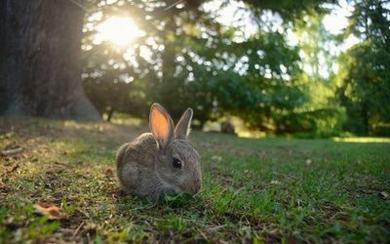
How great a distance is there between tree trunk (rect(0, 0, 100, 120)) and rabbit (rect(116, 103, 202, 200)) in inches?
236

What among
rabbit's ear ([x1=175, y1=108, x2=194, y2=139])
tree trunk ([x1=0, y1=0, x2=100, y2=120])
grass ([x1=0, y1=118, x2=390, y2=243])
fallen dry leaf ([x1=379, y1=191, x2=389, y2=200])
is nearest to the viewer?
grass ([x1=0, y1=118, x2=390, y2=243])

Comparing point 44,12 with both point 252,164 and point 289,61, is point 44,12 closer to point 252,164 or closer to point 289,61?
point 252,164

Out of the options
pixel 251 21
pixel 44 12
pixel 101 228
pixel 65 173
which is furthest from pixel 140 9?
pixel 101 228

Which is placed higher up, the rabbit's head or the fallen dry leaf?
the rabbit's head

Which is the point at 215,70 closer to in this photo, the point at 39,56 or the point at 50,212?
the point at 39,56

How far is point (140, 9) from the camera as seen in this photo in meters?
10.2

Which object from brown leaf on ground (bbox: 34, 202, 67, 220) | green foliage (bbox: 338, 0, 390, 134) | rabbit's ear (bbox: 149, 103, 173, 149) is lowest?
brown leaf on ground (bbox: 34, 202, 67, 220)

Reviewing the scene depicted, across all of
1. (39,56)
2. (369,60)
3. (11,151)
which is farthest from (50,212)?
(39,56)

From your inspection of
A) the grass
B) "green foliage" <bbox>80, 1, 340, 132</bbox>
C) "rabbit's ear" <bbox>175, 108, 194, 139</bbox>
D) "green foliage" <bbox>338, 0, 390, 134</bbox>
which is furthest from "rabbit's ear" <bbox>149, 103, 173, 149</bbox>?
"green foliage" <bbox>80, 1, 340, 132</bbox>

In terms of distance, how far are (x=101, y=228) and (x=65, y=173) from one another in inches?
88.1

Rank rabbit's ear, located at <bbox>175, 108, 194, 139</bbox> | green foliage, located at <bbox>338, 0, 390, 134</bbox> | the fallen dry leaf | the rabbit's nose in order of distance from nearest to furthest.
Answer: the rabbit's nose → the fallen dry leaf → rabbit's ear, located at <bbox>175, 108, 194, 139</bbox> → green foliage, located at <bbox>338, 0, 390, 134</bbox>

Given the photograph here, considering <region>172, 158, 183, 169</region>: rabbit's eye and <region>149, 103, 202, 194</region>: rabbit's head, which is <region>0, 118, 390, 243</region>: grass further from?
<region>172, 158, 183, 169</region>: rabbit's eye

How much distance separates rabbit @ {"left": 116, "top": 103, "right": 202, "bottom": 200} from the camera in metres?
4.10

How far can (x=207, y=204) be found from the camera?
395 centimetres
